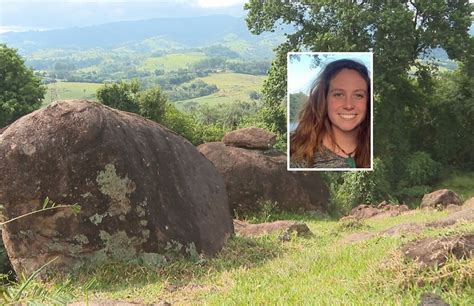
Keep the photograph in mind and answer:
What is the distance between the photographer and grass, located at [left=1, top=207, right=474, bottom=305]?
16.5 feet

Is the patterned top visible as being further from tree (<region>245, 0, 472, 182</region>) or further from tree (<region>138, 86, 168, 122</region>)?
tree (<region>138, 86, 168, 122</region>)

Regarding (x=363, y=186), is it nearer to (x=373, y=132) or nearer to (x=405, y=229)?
(x=373, y=132)

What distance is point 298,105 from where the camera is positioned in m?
7.10

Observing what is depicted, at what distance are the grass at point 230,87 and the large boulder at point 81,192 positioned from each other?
72.9 m

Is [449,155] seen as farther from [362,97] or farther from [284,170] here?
[362,97]

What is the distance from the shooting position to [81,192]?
8500mm

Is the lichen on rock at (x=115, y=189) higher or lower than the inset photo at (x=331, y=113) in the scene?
lower

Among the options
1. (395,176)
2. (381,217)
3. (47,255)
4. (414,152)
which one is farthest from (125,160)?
(414,152)

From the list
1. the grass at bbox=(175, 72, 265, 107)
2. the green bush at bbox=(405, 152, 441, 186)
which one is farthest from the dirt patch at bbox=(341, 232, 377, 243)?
the grass at bbox=(175, 72, 265, 107)

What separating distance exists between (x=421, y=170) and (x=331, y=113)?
21.8 meters

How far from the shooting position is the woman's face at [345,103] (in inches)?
272

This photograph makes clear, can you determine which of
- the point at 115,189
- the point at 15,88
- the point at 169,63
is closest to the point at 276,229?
the point at 115,189

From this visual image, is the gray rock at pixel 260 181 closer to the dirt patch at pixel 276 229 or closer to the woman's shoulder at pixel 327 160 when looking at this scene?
the dirt patch at pixel 276 229

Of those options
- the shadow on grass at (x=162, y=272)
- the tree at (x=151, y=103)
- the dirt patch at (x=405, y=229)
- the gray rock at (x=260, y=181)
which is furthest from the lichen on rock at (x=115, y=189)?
the tree at (x=151, y=103)
